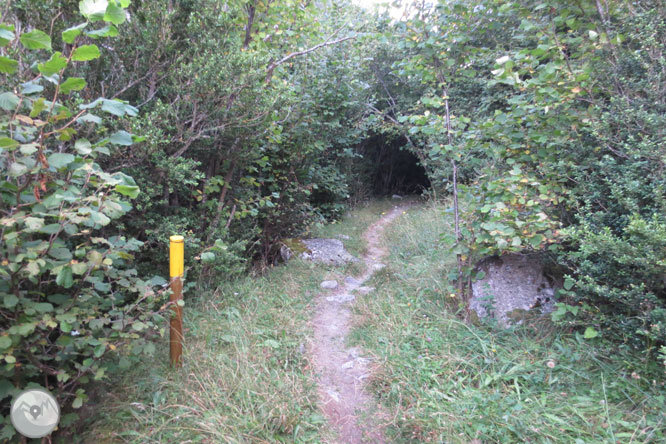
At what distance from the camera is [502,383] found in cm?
253

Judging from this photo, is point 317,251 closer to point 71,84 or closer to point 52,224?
point 52,224

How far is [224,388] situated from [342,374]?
0.96 m

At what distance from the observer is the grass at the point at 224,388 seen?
212cm

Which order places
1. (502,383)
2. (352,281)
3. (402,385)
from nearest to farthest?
(502,383) < (402,385) < (352,281)

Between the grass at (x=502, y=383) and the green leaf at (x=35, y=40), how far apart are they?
2656 mm

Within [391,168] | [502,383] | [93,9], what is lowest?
[502,383]

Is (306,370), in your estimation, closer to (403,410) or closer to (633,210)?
(403,410)

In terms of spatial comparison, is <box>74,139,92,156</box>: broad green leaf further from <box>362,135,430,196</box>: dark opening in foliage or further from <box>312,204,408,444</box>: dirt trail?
<box>362,135,430,196</box>: dark opening in foliage

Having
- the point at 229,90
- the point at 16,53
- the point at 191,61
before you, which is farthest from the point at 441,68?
the point at 16,53

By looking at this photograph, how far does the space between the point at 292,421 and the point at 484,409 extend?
3.91ft

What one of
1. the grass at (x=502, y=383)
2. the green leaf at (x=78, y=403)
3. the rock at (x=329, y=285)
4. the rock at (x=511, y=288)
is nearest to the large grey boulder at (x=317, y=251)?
the rock at (x=329, y=285)

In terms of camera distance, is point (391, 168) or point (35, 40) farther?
point (391, 168)

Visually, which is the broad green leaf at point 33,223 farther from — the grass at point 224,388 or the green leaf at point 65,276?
the grass at point 224,388

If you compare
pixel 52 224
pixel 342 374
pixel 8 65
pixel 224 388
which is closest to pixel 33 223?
pixel 52 224
